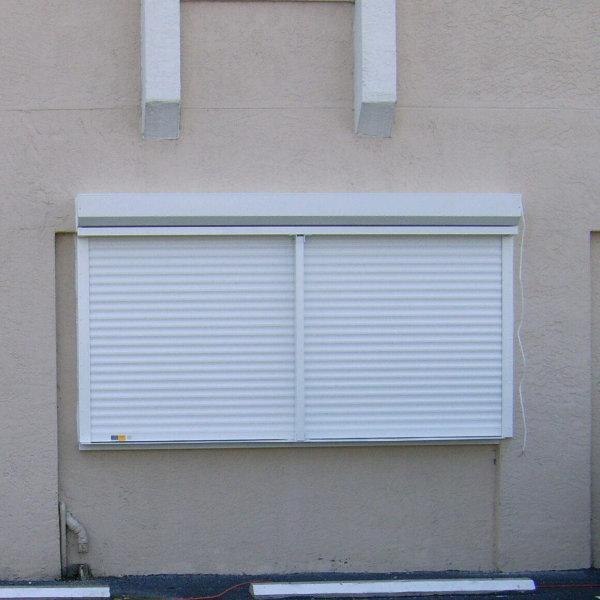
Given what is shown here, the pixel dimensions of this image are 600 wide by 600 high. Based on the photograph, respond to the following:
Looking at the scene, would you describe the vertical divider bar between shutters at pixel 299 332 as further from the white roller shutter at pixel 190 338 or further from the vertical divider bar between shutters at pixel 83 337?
the vertical divider bar between shutters at pixel 83 337

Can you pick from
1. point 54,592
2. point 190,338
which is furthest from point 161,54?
point 54,592

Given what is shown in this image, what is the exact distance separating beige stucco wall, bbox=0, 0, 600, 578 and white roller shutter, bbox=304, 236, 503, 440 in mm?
254

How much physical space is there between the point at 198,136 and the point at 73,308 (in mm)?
1561

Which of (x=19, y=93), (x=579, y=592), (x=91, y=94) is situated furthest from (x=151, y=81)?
(x=579, y=592)

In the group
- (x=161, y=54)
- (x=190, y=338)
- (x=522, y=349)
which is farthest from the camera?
(x=522, y=349)

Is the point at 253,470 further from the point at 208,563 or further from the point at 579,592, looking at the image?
the point at 579,592

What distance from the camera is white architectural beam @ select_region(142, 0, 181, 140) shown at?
6875 millimetres

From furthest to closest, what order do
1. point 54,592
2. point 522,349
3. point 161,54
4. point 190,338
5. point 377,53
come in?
point 522,349, point 190,338, point 377,53, point 161,54, point 54,592

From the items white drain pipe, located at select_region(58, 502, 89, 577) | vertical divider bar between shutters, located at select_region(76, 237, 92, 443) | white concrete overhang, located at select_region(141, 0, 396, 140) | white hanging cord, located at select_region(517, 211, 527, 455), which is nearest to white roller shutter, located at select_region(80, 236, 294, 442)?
vertical divider bar between shutters, located at select_region(76, 237, 92, 443)

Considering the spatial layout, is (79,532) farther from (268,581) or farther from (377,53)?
(377,53)

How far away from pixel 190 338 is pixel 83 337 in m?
0.76

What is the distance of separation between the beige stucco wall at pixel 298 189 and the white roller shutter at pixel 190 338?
26cm

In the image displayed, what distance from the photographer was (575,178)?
289 inches

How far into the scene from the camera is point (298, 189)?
718 centimetres
